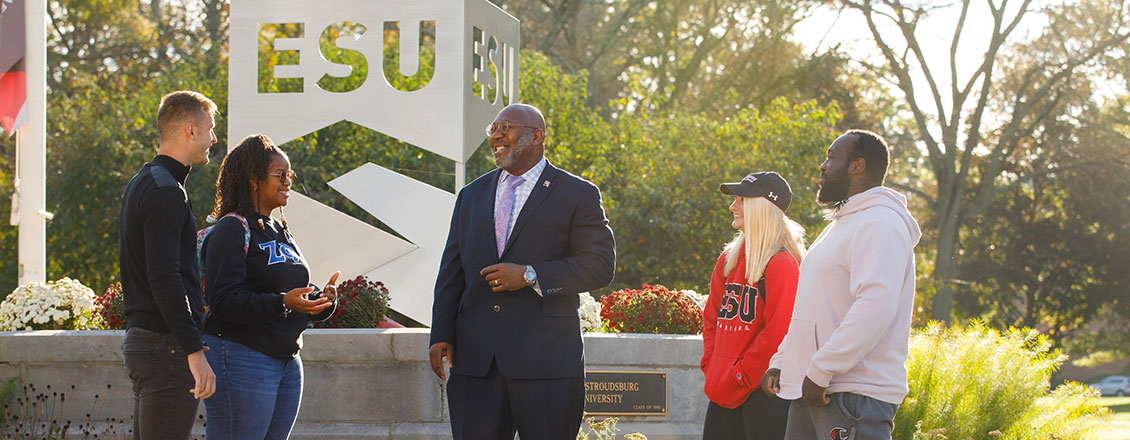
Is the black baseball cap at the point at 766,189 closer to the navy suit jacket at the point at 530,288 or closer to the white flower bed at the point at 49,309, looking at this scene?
the navy suit jacket at the point at 530,288

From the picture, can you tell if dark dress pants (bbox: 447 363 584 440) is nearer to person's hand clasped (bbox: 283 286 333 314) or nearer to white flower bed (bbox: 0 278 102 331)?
person's hand clasped (bbox: 283 286 333 314)

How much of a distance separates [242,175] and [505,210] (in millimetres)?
977

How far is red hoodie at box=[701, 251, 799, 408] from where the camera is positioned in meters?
4.34

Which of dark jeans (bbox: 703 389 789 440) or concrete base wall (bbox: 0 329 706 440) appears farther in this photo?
concrete base wall (bbox: 0 329 706 440)

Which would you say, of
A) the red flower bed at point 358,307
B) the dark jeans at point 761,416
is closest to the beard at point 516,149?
the dark jeans at point 761,416

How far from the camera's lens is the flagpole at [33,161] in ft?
28.3

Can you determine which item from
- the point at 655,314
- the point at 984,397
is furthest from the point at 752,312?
the point at 984,397

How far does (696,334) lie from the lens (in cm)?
738

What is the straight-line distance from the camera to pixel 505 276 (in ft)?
11.8

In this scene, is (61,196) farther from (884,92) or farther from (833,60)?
(884,92)

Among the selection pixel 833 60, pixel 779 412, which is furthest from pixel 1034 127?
pixel 779 412

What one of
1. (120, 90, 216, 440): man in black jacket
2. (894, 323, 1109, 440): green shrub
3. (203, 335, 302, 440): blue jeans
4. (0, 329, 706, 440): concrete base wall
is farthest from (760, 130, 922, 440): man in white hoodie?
(894, 323, 1109, 440): green shrub

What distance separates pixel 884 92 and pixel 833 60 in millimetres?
2852

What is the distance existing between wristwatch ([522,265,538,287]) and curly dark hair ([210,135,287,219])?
102cm
